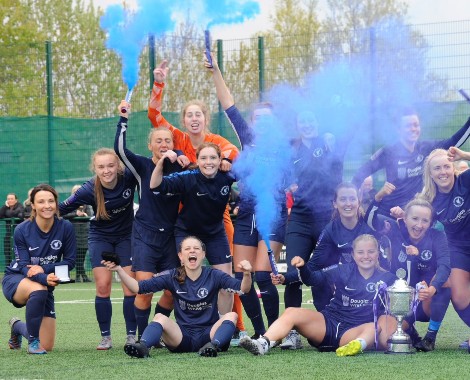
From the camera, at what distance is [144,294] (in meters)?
8.43

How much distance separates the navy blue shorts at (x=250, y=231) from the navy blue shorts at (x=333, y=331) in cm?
106

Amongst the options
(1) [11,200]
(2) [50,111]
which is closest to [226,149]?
(1) [11,200]

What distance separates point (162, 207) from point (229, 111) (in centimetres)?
99

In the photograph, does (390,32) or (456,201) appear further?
(390,32)

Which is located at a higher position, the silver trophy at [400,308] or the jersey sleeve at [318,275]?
the jersey sleeve at [318,275]

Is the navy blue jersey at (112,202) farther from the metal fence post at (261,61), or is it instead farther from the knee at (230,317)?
the metal fence post at (261,61)

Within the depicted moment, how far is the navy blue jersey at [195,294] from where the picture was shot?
26.4 ft

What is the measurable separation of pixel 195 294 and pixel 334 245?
1209mm

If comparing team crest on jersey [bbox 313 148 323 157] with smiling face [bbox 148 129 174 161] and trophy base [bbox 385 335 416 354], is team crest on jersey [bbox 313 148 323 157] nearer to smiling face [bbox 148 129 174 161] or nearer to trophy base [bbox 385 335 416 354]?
smiling face [bbox 148 129 174 161]

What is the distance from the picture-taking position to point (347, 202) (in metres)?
8.23

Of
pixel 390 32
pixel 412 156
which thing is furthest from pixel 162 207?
pixel 390 32

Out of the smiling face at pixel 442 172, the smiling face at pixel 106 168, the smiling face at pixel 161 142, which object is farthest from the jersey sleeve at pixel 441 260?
the smiling face at pixel 106 168

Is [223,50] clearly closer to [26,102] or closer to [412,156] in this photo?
[26,102]

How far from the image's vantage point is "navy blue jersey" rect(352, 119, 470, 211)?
880 cm
